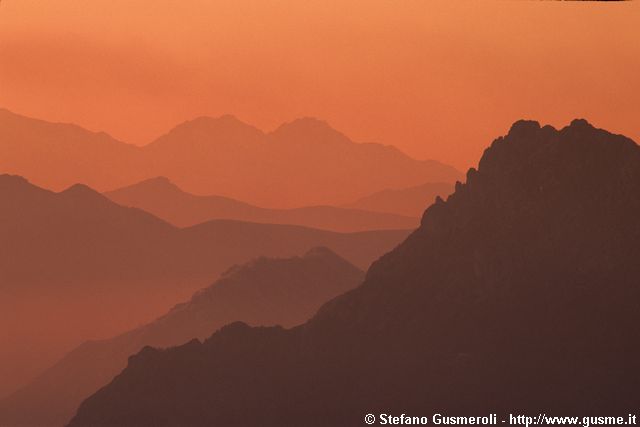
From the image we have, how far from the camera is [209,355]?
144875 millimetres

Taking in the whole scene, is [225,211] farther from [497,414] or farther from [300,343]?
[497,414]

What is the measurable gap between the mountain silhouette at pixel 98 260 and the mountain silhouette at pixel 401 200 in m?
3.27

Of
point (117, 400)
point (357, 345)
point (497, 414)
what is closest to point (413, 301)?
point (357, 345)

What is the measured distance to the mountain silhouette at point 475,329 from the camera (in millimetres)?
124000

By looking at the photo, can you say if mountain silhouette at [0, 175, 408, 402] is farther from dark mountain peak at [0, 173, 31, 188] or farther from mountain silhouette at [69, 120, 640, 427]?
mountain silhouette at [69, 120, 640, 427]

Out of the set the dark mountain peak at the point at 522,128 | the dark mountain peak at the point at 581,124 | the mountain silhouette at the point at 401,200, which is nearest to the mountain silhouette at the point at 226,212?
the mountain silhouette at the point at 401,200

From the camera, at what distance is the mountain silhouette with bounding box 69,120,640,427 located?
124 metres

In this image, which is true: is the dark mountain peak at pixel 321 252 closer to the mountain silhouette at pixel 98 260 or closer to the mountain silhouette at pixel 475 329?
the mountain silhouette at pixel 98 260

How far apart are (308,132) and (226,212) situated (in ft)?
47.1

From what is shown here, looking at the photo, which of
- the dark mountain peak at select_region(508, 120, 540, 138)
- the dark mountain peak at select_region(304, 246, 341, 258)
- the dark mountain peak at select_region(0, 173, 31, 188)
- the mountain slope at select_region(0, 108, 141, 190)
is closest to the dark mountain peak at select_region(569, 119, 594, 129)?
the dark mountain peak at select_region(508, 120, 540, 138)

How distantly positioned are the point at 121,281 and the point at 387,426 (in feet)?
193

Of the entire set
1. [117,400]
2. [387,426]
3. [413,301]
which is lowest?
[387,426]

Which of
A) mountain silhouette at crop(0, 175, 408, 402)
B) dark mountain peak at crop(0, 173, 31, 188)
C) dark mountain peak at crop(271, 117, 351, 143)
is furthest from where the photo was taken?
dark mountain peak at crop(0, 173, 31, 188)

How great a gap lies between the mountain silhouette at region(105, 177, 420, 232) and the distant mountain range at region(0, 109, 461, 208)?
5.23 ft
